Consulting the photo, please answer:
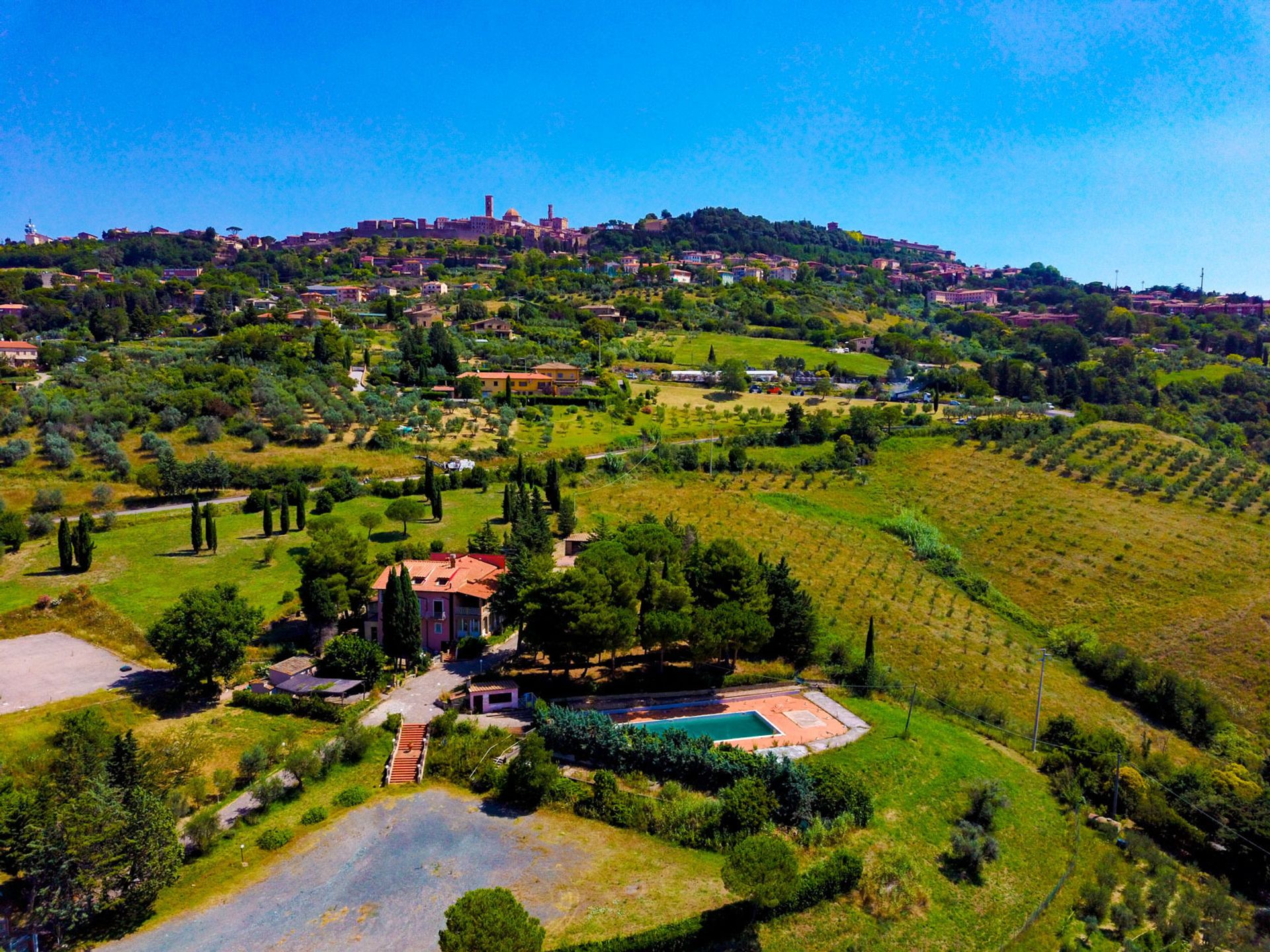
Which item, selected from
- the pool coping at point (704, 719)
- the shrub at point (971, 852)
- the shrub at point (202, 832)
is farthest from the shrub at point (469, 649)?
the shrub at point (971, 852)

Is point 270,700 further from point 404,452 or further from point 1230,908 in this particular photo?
point 404,452

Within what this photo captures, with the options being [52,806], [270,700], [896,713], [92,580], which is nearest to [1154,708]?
[896,713]

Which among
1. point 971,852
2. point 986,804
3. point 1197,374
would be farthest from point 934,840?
point 1197,374

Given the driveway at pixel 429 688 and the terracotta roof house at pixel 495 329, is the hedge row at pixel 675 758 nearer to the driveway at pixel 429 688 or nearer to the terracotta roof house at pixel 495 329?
the driveway at pixel 429 688

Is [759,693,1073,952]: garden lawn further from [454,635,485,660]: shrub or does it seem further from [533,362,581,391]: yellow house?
[533,362,581,391]: yellow house

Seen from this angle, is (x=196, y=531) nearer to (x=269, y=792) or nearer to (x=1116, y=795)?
(x=269, y=792)

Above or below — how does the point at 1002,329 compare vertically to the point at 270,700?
above

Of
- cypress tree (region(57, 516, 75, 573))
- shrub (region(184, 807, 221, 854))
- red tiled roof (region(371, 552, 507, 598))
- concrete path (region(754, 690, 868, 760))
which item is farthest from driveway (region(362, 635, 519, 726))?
cypress tree (region(57, 516, 75, 573))
